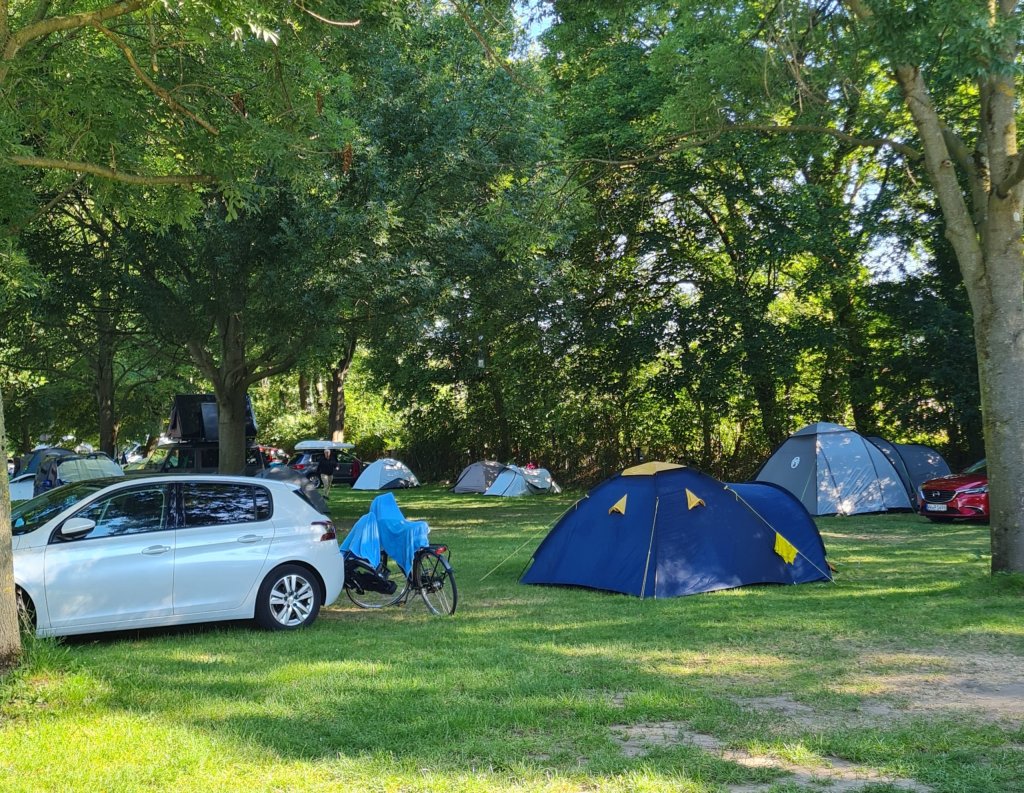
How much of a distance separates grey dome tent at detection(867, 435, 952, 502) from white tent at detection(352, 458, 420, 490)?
16.8 metres

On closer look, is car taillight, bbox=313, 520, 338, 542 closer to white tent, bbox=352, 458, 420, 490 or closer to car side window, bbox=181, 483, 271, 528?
car side window, bbox=181, 483, 271, 528

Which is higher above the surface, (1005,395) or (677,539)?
(1005,395)

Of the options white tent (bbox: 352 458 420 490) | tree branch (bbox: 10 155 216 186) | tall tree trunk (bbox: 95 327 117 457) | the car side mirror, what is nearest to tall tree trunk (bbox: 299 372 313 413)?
white tent (bbox: 352 458 420 490)

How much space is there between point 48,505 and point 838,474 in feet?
54.3

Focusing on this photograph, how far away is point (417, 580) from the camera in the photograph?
9.77 meters

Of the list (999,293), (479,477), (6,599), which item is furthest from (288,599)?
(479,477)

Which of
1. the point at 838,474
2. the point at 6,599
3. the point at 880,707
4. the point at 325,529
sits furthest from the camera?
the point at 838,474

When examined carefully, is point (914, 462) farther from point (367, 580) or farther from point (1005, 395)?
point (367, 580)

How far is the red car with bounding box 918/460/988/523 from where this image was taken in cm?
1819

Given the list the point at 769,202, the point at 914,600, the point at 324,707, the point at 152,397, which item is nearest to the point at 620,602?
the point at 914,600

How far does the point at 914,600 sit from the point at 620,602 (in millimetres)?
2933

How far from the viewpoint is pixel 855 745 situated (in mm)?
5020

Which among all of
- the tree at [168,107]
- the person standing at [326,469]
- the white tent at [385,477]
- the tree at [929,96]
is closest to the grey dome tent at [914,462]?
the tree at [929,96]

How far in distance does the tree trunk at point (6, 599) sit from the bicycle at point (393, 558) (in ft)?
13.1
